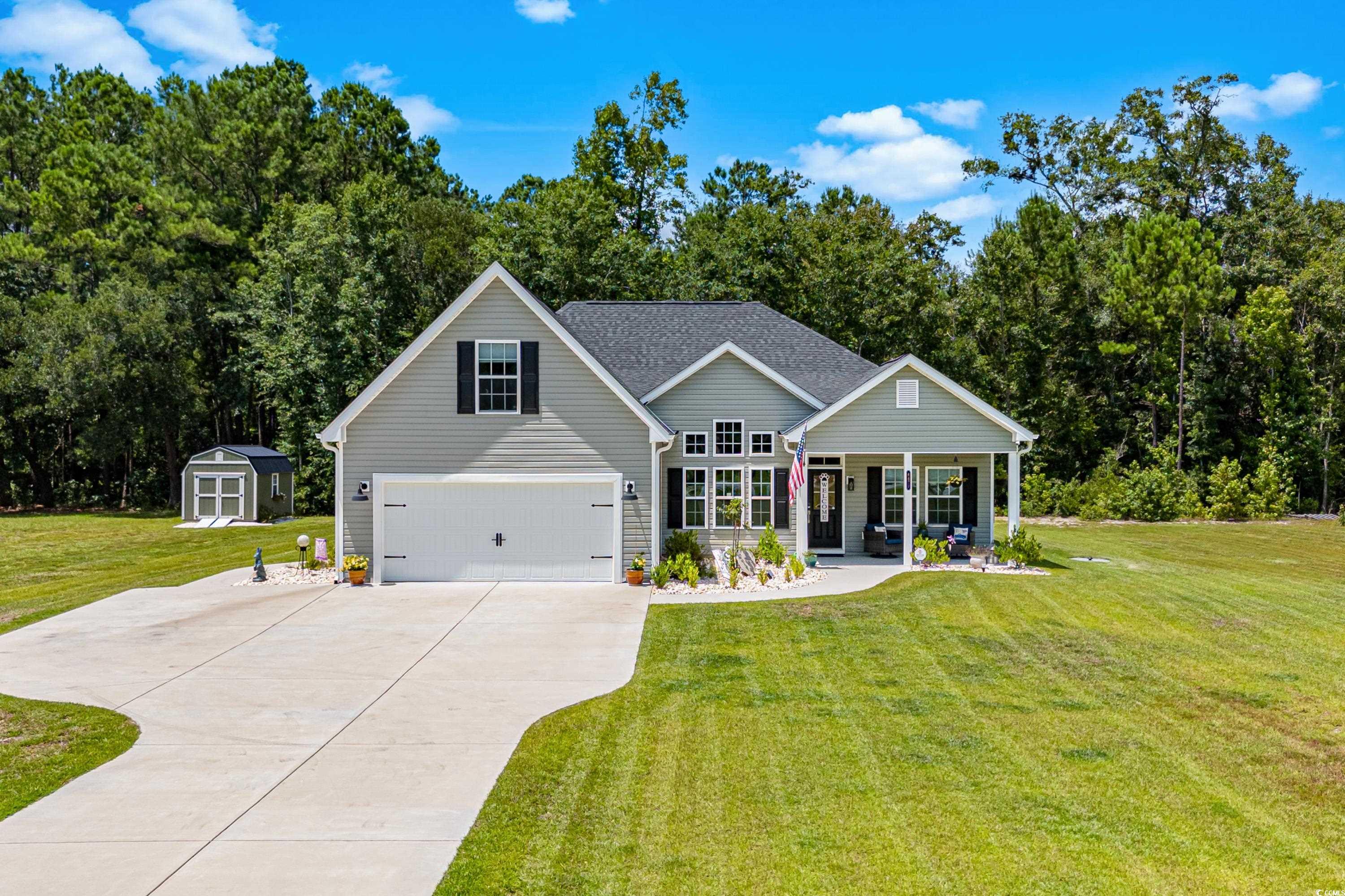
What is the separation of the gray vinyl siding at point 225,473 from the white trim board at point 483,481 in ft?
53.4

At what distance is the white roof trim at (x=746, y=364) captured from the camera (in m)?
20.8

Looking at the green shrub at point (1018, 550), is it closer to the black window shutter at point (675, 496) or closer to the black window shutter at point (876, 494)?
the black window shutter at point (876, 494)

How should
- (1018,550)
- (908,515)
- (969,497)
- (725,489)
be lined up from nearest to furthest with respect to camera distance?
(908,515)
(1018,550)
(725,489)
(969,497)

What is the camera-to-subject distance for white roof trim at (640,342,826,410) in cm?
2081

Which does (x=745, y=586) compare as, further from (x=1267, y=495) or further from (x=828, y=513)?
(x=1267, y=495)

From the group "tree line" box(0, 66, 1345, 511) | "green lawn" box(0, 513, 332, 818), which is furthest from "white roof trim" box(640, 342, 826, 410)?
"tree line" box(0, 66, 1345, 511)

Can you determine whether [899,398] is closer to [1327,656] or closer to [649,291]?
[1327,656]

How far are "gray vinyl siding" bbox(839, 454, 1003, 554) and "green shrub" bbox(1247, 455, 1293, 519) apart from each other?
1706 cm

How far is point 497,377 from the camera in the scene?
1812 centimetres

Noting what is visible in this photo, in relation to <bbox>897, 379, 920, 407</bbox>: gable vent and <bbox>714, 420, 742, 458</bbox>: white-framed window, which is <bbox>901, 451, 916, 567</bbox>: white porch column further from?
<bbox>714, 420, 742, 458</bbox>: white-framed window

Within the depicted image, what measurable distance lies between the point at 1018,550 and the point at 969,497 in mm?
2519

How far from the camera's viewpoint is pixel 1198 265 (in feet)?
107

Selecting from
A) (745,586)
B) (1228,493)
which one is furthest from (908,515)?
(1228,493)

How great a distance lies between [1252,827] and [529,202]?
4214 cm
